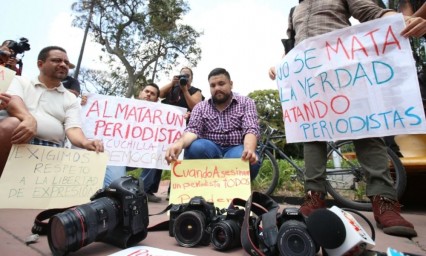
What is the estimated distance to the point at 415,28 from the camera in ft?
4.97

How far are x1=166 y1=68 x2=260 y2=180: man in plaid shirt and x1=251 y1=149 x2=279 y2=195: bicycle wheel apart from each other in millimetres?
1213

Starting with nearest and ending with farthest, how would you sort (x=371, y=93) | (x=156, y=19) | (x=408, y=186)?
(x=371, y=93) < (x=408, y=186) < (x=156, y=19)

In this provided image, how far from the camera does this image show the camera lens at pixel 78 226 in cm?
101

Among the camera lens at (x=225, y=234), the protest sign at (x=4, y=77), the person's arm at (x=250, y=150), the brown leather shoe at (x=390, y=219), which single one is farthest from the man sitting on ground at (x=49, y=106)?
the brown leather shoe at (x=390, y=219)

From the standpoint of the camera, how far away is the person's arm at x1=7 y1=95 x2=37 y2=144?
187 cm

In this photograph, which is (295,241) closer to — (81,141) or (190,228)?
(190,228)

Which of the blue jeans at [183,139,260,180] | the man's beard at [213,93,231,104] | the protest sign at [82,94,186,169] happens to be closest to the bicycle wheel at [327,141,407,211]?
the blue jeans at [183,139,260,180]

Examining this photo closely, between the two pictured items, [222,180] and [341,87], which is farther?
[222,180]

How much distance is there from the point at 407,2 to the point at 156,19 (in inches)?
562

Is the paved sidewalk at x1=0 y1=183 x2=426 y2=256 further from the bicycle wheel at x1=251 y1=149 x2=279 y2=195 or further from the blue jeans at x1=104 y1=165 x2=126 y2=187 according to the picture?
the bicycle wheel at x1=251 y1=149 x2=279 y2=195

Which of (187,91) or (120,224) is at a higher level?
(187,91)

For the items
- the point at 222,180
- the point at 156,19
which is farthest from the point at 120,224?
the point at 156,19

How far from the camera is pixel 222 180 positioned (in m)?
1.91

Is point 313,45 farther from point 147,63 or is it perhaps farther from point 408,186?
point 147,63
